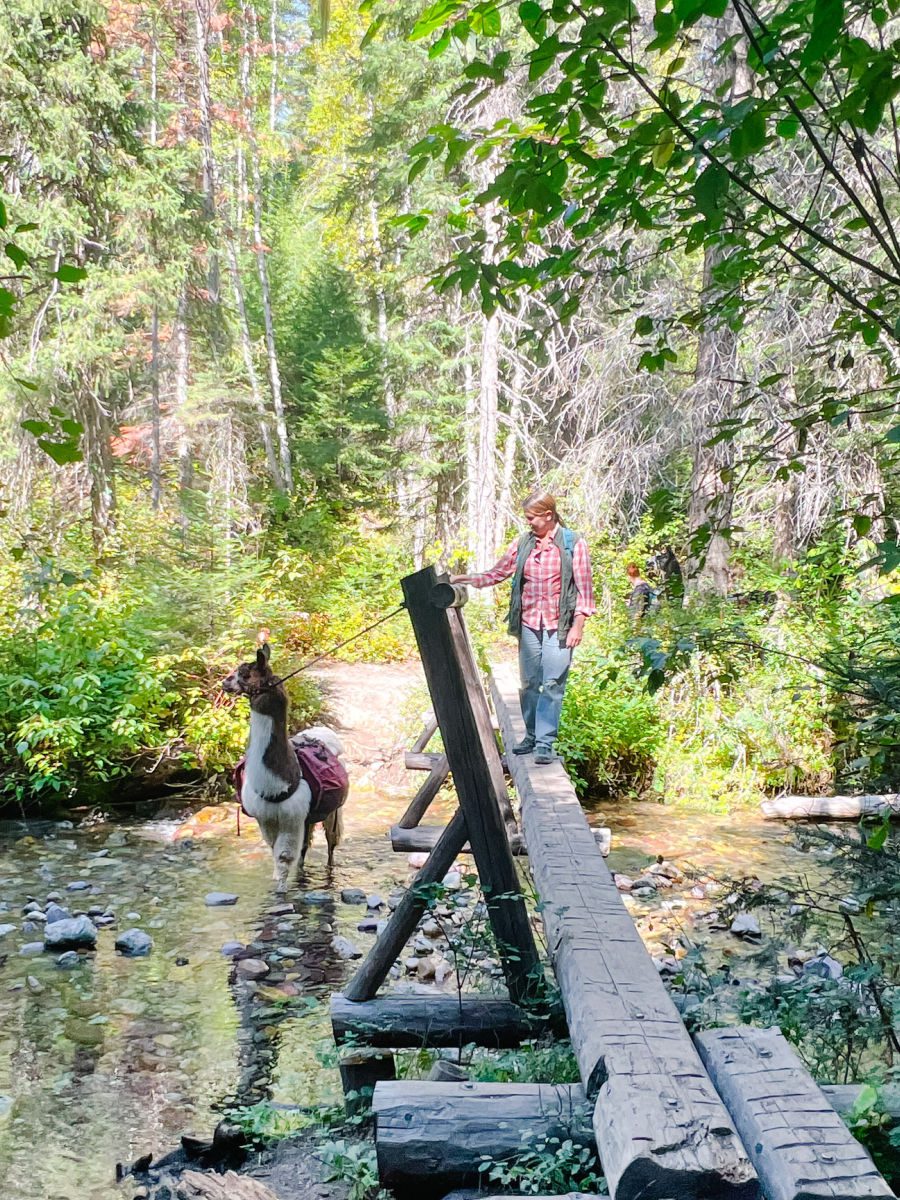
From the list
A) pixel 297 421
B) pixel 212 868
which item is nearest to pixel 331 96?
pixel 297 421

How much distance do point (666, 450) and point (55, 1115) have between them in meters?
13.6

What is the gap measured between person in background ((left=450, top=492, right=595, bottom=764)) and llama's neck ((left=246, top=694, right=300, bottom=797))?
6.06ft

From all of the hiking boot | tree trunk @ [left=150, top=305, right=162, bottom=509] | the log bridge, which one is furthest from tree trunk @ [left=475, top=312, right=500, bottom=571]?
the log bridge

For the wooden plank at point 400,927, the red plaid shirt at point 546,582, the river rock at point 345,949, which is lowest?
the river rock at point 345,949

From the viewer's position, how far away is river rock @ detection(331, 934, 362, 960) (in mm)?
7345

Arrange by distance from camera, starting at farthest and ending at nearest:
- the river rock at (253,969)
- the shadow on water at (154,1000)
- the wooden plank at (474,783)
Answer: the river rock at (253,969), the shadow on water at (154,1000), the wooden plank at (474,783)

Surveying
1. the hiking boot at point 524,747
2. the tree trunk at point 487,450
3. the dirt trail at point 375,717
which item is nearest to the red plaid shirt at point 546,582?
the hiking boot at point 524,747

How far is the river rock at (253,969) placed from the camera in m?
7.00

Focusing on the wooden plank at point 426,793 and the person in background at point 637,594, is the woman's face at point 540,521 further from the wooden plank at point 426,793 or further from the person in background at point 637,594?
the person in background at point 637,594

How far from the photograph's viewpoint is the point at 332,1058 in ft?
16.4

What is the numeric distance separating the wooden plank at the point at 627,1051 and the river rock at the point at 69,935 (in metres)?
4.07

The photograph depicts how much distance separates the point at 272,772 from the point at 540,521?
114 inches

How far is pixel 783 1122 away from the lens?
254 centimetres

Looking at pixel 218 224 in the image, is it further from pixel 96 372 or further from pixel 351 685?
pixel 351 685
